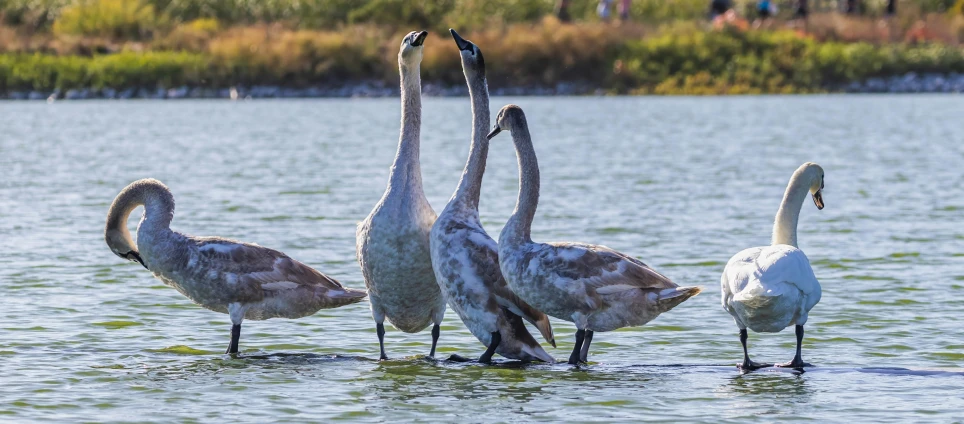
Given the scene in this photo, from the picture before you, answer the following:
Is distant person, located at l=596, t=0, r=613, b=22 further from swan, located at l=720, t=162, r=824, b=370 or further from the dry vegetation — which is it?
swan, located at l=720, t=162, r=824, b=370

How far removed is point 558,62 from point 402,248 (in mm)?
45813

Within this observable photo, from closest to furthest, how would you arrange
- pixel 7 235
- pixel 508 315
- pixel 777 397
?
pixel 777 397 → pixel 508 315 → pixel 7 235

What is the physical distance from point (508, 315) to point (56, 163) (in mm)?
21142

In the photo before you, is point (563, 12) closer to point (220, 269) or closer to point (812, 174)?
point (812, 174)

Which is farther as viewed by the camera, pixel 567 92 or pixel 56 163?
pixel 567 92

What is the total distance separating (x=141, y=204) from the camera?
10.4 meters

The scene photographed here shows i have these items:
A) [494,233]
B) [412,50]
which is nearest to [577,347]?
[412,50]

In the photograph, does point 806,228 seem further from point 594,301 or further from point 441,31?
point 441,31

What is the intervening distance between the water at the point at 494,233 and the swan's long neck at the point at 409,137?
123 centimetres

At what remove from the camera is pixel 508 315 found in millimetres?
9945

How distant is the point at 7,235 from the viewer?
682 inches

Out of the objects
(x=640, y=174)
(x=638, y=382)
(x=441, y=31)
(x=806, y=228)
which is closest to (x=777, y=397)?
(x=638, y=382)

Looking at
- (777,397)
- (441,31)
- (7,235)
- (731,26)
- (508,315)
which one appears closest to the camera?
(777,397)

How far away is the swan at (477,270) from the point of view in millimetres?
9562
